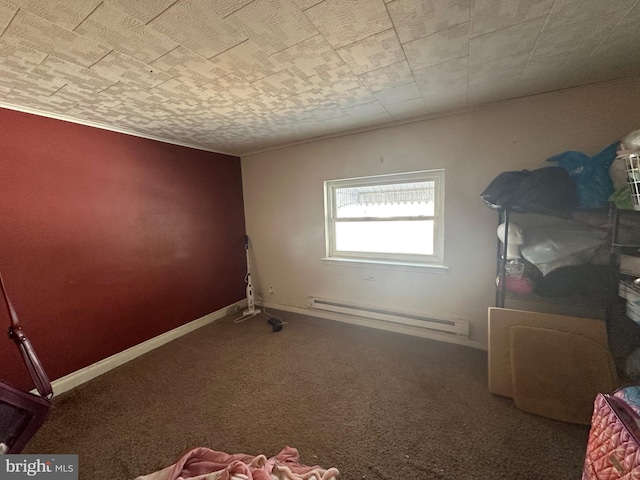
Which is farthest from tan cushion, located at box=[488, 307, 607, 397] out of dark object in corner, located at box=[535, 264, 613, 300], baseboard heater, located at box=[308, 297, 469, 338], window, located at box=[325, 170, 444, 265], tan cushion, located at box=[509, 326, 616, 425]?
window, located at box=[325, 170, 444, 265]

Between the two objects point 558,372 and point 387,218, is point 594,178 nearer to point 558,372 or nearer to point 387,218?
point 558,372

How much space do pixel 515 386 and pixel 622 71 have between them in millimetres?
2193

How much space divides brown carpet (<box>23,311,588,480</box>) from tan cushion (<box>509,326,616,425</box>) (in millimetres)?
87

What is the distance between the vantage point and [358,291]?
2949mm

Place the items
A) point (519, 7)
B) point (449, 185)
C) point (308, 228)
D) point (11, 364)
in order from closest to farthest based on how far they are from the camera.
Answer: point (519, 7) → point (11, 364) → point (449, 185) → point (308, 228)

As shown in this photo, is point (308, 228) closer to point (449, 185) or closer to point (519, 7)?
point (449, 185)

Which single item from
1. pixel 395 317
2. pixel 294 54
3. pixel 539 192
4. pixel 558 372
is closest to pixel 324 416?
pixel 395 317

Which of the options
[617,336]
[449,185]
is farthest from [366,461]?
[449,185]

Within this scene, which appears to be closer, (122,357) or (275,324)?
(122,357)

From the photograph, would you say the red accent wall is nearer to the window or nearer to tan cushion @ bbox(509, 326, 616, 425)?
the window

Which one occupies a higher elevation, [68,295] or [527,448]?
[68,295]

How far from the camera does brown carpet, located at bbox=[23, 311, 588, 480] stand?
1.35 m

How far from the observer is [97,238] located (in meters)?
2.24

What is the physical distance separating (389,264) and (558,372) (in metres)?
1.49
